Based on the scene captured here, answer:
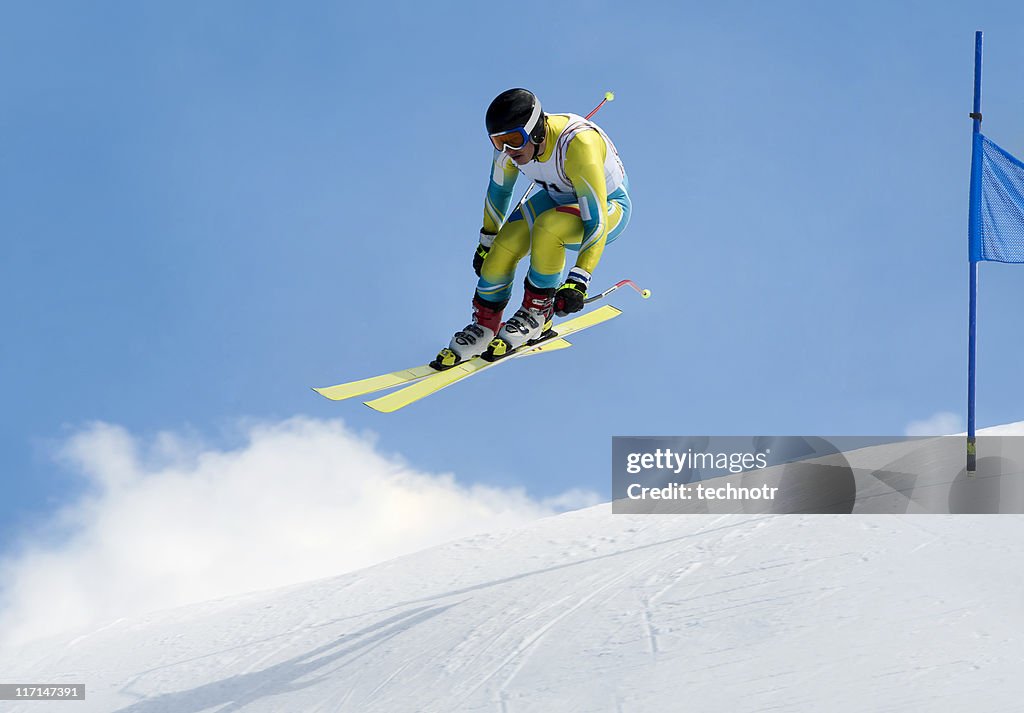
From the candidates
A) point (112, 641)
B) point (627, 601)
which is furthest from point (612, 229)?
point (112, 641)

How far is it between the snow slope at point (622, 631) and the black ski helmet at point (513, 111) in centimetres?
339

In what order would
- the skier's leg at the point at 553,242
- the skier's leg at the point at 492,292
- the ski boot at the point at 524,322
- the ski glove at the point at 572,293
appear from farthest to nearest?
1. the skier's leg at the point at 492,292
2. the ski boot at the point at 524,322
3. the skier's leg at the point at 553,242
4. the ski glove at the point at 572,293

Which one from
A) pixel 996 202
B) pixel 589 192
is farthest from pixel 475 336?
pixel 996 202

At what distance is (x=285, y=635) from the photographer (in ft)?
30.4

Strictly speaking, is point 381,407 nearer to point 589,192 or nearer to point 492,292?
point 492,292

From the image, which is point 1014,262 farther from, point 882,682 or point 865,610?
point 882,682

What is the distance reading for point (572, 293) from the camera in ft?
25.9

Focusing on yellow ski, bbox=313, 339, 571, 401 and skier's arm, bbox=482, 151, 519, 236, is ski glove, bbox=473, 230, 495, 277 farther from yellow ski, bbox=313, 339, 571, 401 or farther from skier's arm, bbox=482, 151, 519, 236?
yellow ski, bbox=313, 339, 571, 401

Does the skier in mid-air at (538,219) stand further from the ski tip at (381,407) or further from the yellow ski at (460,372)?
the ski tip at (381,407)

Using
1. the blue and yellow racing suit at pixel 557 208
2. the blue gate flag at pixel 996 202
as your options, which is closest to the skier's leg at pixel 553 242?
the blue and yellow racing suit at pixel 557 208

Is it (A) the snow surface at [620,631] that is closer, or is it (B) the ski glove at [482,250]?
(A) the snow surface at [620,631]

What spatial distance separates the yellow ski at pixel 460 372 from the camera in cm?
800

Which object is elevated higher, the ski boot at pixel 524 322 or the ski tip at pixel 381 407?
the ski boot at pixel 524 322

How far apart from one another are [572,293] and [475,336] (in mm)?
1051
